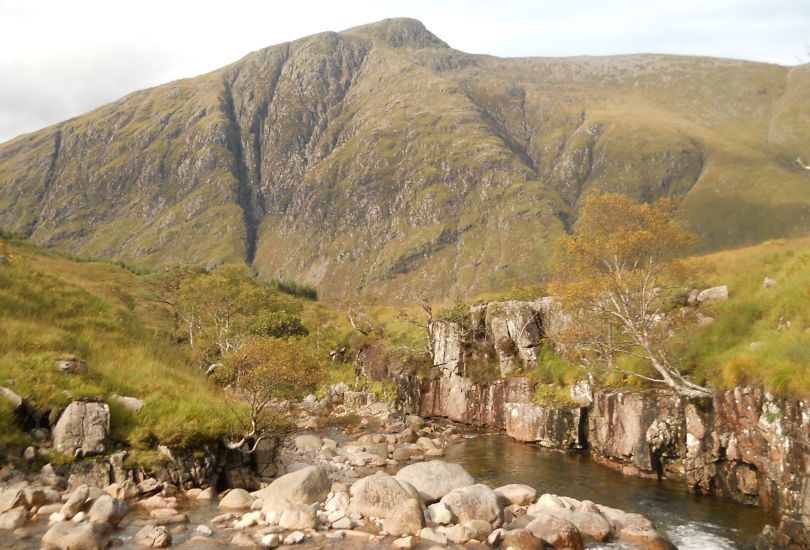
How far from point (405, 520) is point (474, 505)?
3.28 m

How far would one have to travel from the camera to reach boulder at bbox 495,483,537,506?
23859 mm

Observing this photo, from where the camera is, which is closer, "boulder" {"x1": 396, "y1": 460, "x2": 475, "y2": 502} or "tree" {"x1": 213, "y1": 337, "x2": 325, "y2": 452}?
"boulder" {"x1": 396, "y1": 460, "x2": 475, "y2": 502}

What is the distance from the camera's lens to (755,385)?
24.0 m

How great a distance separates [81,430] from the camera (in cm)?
1930

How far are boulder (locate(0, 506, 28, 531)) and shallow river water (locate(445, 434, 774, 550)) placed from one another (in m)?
20.0

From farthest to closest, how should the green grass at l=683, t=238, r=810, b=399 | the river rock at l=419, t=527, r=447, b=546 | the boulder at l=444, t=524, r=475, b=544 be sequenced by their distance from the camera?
the green grass at l=683, t=238, r=810, b=399 → the boulder at l=444, t=524, r=475, b=544 → the river rock at l=419, t=527, r=447, b=546

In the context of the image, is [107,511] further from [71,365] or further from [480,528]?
[480,528]

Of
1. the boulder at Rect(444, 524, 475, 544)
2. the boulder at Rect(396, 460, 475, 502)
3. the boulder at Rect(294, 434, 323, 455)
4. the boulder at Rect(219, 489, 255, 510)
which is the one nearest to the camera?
the boulder at Rect(444, 524, 475, 544)

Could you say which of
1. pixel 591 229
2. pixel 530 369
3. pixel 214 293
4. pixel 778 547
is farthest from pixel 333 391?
pixel 778 547

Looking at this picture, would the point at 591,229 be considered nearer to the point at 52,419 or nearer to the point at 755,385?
the point at 755,385

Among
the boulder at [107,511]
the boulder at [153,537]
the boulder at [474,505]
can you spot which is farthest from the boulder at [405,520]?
the boulder at [107,511]

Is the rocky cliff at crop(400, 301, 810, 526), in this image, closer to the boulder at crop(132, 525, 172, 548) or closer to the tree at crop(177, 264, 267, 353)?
the boulder at crop(132, 525, 172, 548)

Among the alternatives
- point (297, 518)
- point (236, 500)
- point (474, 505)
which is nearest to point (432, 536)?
point (474, 505)

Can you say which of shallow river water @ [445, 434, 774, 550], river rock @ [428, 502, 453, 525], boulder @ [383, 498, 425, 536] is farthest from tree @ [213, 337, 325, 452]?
shallow river water @ [445, 434, 774, 550]
